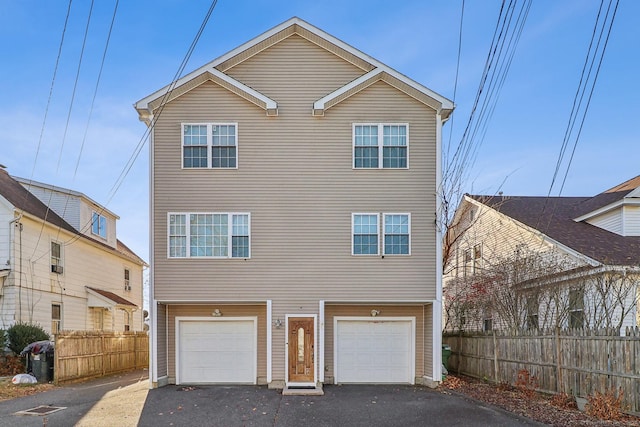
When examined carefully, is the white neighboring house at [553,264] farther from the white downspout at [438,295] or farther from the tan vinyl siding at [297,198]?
the tan vinyl siding at [297,198]

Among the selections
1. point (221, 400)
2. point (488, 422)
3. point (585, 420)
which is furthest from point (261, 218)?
point (585, 420)

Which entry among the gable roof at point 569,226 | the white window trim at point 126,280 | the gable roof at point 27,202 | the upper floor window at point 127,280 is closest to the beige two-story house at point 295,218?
the gable roof at point 569,226

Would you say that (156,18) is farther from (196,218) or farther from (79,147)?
(79,147)

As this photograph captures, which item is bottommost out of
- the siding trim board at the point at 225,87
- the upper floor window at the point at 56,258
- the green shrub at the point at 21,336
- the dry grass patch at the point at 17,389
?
the dry grass patch at the point at 17,389

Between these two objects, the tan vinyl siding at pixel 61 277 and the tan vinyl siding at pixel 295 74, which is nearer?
the tan vinyl siding at pixel 295 74

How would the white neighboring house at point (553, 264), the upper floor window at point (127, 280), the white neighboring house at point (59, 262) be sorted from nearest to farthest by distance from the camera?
the white neighboring house at point (553, 264)
the white neighboring house at point (59, 262)
the upper floor window at point (127, 280)

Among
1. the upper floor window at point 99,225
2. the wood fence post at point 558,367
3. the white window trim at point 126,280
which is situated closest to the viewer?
the wood fence post at point 558,367

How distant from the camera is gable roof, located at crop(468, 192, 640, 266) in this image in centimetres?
1528

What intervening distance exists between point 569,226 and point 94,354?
16.7 metres

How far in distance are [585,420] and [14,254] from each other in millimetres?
17544

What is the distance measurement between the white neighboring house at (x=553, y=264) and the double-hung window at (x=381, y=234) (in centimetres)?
403

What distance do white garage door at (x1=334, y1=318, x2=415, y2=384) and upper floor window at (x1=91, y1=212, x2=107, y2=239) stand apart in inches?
552

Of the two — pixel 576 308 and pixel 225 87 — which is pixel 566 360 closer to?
pixel 576 308

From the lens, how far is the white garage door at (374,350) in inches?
605
